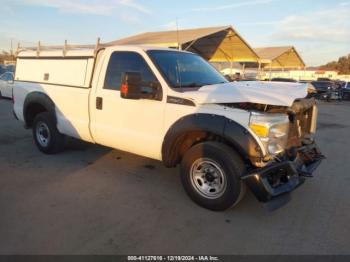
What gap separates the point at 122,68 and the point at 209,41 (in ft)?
73.8

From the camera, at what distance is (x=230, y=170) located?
3.91 metres

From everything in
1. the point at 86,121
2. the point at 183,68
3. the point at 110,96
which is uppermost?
the point at 183,68

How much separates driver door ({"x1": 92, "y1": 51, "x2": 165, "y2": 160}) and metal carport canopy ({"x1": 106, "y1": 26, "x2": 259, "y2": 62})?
48.0 ft

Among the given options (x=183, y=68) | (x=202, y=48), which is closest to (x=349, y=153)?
(x=183, y=68)

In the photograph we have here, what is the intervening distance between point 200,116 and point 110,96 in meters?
1.63

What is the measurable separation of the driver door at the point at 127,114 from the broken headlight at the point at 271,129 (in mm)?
1298

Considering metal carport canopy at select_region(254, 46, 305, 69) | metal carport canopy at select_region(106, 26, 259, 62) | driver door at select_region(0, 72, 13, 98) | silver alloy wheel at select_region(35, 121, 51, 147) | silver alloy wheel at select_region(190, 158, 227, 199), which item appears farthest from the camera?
metal carport canopy at select_region(254, 46, 305, 69)

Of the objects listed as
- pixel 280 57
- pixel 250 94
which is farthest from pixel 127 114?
pixel 280 57

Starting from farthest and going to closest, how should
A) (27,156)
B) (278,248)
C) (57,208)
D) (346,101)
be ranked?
(346,101) → (27,156) → (57,208) → (278,248)

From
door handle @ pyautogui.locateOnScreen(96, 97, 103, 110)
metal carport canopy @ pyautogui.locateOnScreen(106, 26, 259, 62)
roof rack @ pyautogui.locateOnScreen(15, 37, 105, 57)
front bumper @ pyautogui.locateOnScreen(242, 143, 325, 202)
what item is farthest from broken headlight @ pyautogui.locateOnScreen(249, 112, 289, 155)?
metal carport canopy @ pyautogui.locateOnScreen(106, 26, 259, 62)

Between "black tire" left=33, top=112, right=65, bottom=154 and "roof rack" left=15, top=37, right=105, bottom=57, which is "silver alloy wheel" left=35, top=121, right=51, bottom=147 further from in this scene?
"roof rack" left=15, top=37, right=105, bottom=57

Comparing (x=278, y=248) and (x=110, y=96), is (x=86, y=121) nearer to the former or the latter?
(x=110, y=96)

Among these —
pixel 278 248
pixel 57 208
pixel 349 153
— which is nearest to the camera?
pixel 278 248

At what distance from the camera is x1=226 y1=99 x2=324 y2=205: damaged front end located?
3.70 meters
